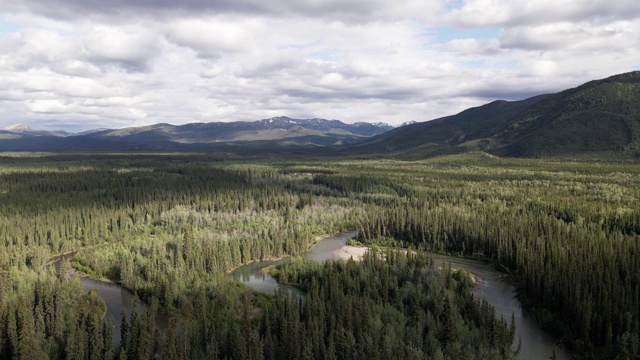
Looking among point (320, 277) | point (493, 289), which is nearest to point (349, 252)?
point (320, 277)

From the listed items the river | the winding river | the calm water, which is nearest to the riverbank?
the river

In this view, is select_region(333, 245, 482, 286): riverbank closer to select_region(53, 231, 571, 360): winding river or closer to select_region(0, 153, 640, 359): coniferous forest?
select_region(53, 231, 571, 360): winding river

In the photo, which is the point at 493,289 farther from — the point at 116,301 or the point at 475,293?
the point at 116,301

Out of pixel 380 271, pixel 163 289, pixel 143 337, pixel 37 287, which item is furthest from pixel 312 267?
pixel 37 287

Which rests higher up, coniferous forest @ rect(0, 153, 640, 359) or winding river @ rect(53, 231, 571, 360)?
coniferous forest @ rect(0, 153, 640, 359)

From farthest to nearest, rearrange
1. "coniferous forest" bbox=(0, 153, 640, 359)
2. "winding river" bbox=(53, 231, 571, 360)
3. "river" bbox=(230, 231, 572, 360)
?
"winding river" bbox=(53, 231, 571, 360), "river" bbox=(230, 231, 572, 360), "coniferous forest" bbox=(0, 153, 640, 359)

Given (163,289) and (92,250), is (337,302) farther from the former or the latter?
(92,250)

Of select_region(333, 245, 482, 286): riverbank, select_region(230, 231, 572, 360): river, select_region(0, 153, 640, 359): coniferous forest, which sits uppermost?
select_region(0, 153, 640, 359): coniferous forest
